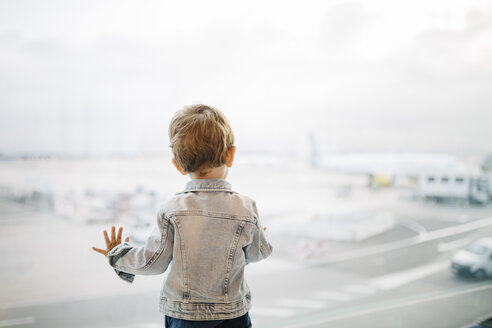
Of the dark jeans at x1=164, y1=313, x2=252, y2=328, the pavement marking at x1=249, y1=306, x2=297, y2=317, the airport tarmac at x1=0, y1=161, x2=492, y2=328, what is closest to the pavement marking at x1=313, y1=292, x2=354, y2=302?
the airport tarmac at x1=0, y1=161, x2=492, y2=328

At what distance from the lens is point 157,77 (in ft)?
6.17

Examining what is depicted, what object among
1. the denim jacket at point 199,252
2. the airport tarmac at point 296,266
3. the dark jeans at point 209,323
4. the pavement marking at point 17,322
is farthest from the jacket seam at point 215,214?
the pavement marking at point 17,322

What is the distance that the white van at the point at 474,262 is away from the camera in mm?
2301

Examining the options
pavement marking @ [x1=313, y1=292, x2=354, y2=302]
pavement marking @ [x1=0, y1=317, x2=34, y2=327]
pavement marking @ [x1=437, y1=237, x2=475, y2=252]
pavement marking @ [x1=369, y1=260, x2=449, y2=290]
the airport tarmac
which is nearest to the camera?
pavement marking @ [x1=0, y1=317, x2=34, y2=327]

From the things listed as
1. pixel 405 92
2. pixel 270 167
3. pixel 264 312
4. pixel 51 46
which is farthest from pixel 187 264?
pixel 405 92

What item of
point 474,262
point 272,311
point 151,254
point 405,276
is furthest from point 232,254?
point 474,262

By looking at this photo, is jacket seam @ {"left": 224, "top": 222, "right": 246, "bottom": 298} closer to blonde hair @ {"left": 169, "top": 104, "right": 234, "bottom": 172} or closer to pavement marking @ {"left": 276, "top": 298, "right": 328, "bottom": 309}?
blonde hair @ {"left": 169, "top": 104, "right": 234, "bottom": 172}

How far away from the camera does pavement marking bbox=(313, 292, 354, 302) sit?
2033mm

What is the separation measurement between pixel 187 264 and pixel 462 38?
266 centimetres

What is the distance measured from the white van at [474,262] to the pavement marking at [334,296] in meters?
0.90

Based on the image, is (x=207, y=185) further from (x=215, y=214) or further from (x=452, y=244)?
(x=452, y=244)

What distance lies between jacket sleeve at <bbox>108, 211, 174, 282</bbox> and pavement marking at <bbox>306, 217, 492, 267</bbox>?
1.71 meters

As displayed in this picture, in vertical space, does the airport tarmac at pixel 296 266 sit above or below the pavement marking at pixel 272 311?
above

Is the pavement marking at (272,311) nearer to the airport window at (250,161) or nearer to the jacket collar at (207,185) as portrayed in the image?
the airport window at (250,161)
